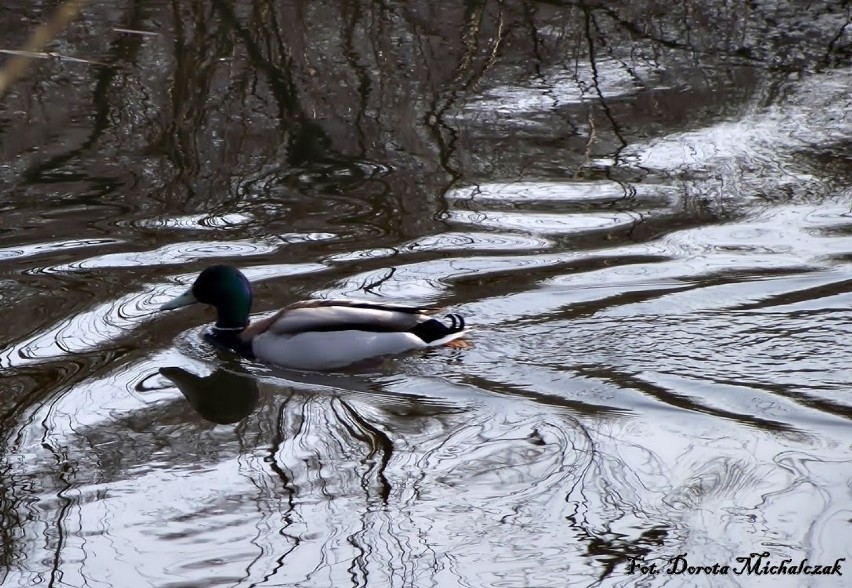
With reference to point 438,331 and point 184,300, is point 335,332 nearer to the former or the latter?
point 438,331

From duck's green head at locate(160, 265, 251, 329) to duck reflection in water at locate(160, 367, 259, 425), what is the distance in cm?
40

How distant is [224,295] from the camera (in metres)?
6.84

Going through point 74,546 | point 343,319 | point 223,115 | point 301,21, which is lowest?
point 74,546

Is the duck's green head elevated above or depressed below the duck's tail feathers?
above

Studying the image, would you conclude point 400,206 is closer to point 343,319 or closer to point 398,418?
point 343,319

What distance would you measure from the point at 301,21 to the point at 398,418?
24.5 ft

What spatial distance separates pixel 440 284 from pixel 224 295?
1345 millimetres

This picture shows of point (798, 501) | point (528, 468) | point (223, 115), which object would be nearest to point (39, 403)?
point (528, 468)

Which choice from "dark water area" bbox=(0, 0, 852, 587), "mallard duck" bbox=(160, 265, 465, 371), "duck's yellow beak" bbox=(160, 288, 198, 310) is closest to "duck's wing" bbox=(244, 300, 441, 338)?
"mallard duck" bbox=(160, 265, 465, 371)

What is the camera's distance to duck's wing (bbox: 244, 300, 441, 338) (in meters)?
6.40

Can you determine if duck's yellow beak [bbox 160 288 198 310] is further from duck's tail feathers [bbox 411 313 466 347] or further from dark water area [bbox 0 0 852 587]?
duck's tail feathers [bbox 411 313 466 347]

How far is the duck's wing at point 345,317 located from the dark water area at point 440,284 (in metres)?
0.27

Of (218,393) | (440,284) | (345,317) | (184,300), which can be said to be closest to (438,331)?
(345,317)

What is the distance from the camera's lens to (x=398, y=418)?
18.8 feet
